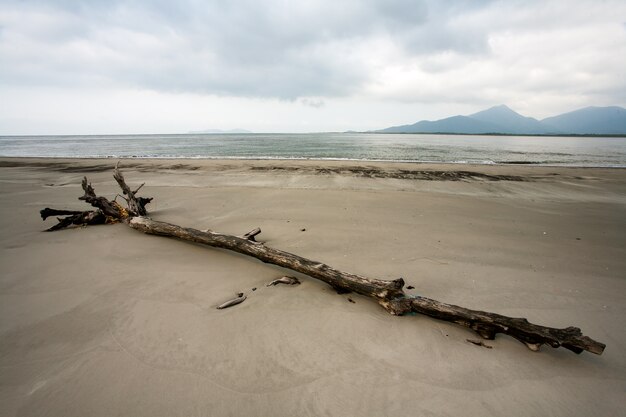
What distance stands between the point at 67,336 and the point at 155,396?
145 cm

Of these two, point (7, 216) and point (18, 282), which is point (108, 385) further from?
point (7, 216)

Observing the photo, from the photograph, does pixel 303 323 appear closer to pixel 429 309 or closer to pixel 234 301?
pixel 234 301

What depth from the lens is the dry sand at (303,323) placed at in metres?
→ 2.26

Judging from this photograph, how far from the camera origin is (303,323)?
319cm

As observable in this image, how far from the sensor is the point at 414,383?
7.97ft

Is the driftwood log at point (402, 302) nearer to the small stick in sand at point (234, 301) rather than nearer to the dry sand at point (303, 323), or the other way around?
the dry sand at point (303, 323)

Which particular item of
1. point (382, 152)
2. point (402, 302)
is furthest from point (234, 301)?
point (382, 152)

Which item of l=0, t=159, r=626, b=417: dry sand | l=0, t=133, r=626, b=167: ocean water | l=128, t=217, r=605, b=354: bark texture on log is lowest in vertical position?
l=0, t=159, r=626, b=417: dry sand

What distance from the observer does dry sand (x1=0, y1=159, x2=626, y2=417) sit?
2264 millimetres

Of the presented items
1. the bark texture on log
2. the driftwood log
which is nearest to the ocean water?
the driftwood log

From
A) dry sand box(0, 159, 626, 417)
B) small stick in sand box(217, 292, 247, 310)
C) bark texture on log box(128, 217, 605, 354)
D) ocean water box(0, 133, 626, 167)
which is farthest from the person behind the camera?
ocean water box(0, 133, 626, 167)

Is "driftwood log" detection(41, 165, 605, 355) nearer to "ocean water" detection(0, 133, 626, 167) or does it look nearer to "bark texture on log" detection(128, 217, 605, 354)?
"bark texture on log" detection(128, 217, 605, 354)

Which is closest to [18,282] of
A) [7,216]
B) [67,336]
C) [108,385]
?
[67,336]

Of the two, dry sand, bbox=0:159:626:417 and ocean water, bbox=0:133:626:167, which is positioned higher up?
ocean water, bbox=0:133:626:167
